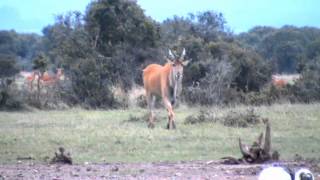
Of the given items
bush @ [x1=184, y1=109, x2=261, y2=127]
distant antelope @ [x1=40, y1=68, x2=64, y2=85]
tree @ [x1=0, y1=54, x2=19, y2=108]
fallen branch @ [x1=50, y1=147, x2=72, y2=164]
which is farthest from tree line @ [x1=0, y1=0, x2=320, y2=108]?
fallen branch @ [x1=50, y1=147, x2=72, y2=164]

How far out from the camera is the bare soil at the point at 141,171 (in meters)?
9.63

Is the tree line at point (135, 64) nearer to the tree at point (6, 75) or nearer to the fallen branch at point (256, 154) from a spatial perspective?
the tree at point (6, 75)

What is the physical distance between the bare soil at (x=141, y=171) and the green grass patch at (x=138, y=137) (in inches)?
38.2

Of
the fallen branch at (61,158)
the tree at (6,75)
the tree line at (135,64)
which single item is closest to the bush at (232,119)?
the tree line at (135,64)

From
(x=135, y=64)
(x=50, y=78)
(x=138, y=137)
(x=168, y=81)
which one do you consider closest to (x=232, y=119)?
(x=168, y=81)

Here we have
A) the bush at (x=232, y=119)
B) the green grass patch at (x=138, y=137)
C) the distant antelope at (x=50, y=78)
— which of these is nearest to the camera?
the green grass patch at (x=138, y=137)

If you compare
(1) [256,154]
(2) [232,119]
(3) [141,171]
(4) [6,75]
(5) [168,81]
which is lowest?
(3) [141,171]

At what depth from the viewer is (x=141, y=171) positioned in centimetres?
1020

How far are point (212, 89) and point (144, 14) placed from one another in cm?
440

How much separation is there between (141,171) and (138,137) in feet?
14.9

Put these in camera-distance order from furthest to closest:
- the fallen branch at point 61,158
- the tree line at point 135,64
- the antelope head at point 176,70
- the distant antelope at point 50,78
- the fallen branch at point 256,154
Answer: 1. the distant antelope at point 50,78
2. the tree line at point 135,64
3. the antelope head at point 176,70
4. the fallen branch at point 61,158
5. the fallen branch at point 256,154

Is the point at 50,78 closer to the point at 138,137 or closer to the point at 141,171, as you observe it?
the point at 138,137

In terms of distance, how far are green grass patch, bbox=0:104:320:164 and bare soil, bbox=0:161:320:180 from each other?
971 mm

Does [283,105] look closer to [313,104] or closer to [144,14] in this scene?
[313,104]
